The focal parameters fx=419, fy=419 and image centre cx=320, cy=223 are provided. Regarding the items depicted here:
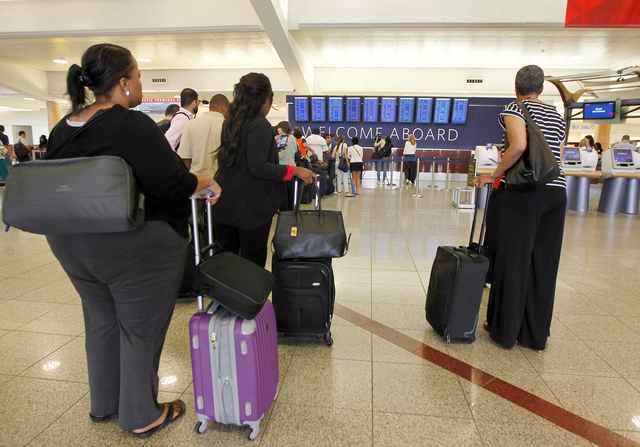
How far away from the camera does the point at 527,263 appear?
2344mm

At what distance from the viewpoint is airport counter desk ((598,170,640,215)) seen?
25.1 feet

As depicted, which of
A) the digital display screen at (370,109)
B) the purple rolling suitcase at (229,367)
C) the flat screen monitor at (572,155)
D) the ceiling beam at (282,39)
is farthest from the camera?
the digital display screen at (370,109)

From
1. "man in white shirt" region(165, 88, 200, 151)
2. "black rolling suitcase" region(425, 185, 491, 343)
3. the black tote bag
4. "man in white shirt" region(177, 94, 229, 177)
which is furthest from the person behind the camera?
"man in white shirt" region(165, 88, 200, 151)

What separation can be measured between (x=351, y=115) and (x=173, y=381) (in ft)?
42.4

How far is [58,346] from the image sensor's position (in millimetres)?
2418

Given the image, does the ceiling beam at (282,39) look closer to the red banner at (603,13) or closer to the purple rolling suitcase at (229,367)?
the red banner at (603,13)

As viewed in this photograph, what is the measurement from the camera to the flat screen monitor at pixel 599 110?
8.87 m

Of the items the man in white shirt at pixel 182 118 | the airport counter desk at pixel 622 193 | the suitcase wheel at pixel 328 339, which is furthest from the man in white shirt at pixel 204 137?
the airport counter desk at pixel 622 193

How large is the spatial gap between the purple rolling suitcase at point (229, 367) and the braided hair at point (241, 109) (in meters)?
0.89

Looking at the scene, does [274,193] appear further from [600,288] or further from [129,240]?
[600,288]

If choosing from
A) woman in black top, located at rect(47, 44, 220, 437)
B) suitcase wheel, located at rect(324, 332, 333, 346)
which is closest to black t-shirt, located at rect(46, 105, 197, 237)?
woman in black top, located at rect(47, 44, 220, 437)

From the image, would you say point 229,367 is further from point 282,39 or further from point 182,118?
point 282,39

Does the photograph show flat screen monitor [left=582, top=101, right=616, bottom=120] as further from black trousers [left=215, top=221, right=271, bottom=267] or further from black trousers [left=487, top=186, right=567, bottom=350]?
black trousers [left=215, top=221, right=271, bottom=267]

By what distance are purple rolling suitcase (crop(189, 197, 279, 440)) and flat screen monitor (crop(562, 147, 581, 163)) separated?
332 inches
